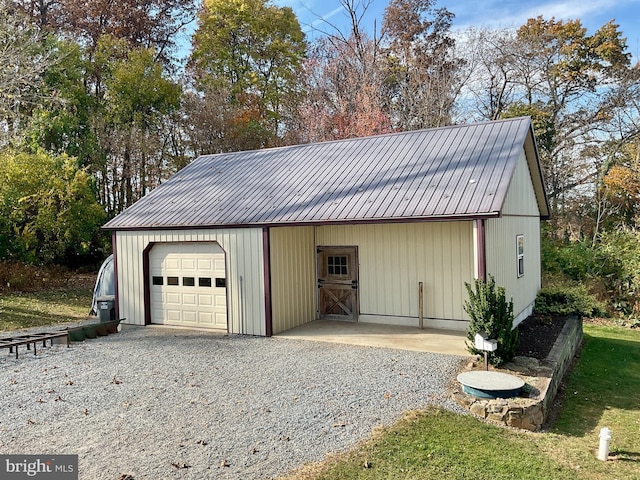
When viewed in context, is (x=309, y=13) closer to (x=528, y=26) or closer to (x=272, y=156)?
(x=528, y=26)

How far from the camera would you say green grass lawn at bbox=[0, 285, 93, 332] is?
40.0 ft

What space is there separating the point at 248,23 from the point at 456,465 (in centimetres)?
2641

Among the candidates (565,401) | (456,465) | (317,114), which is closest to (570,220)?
(317,114)

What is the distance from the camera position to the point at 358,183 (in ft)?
34.0

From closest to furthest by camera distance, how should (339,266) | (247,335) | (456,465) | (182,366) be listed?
1. (456,465)
2. (182,366)
3. (247,335)
4. (339,266)

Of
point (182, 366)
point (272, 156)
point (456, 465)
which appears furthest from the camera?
point (272, 156)

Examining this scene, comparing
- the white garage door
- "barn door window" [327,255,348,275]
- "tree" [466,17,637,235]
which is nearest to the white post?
"barn door window" [327,255,348,275]

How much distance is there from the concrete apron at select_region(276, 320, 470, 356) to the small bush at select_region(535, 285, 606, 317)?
3525 millimetres

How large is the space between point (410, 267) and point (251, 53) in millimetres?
20380

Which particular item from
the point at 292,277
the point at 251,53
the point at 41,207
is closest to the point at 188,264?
the point at 292,277

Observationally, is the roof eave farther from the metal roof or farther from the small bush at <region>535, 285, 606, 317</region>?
the small bush at <region>535, 285, 606, 317</region>

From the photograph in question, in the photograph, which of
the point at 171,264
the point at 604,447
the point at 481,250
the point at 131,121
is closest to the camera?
the point at 604,447

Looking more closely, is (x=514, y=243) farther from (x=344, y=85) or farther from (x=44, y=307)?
(x=344, y=85)

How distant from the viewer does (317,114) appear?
23.5 metres
